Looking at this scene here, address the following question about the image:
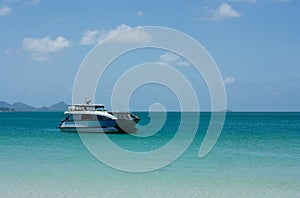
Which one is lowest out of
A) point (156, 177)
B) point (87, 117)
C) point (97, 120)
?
point (156, 177)

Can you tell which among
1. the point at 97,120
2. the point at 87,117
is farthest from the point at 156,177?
the point at 87,117

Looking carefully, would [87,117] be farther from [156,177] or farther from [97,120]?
[156,177]

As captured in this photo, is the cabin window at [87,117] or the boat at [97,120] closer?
the boat at [97,120]

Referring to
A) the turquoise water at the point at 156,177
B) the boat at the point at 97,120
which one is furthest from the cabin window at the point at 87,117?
the turquoise water at the point at 156,177

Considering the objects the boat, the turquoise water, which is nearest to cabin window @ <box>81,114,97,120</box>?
the boat

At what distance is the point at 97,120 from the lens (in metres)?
45.1

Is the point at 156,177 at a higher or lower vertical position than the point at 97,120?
lower

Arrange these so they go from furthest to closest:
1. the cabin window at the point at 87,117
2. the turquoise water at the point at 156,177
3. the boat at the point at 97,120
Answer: the cabin window at the point at 87,117 → the boat at the point at 97,120 → the turquoise water at the point at 156,177

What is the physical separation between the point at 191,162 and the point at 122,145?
11.3m

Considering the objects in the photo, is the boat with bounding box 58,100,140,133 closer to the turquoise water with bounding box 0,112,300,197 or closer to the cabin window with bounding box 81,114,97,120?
the cabin window with bounding box 81,114,97,120

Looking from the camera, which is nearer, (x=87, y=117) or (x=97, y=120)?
(x=97, y=120)

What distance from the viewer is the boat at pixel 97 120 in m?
44.9

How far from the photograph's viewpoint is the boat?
44875mm

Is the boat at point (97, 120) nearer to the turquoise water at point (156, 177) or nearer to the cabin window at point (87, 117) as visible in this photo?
the cabin window at point (87, 117)
